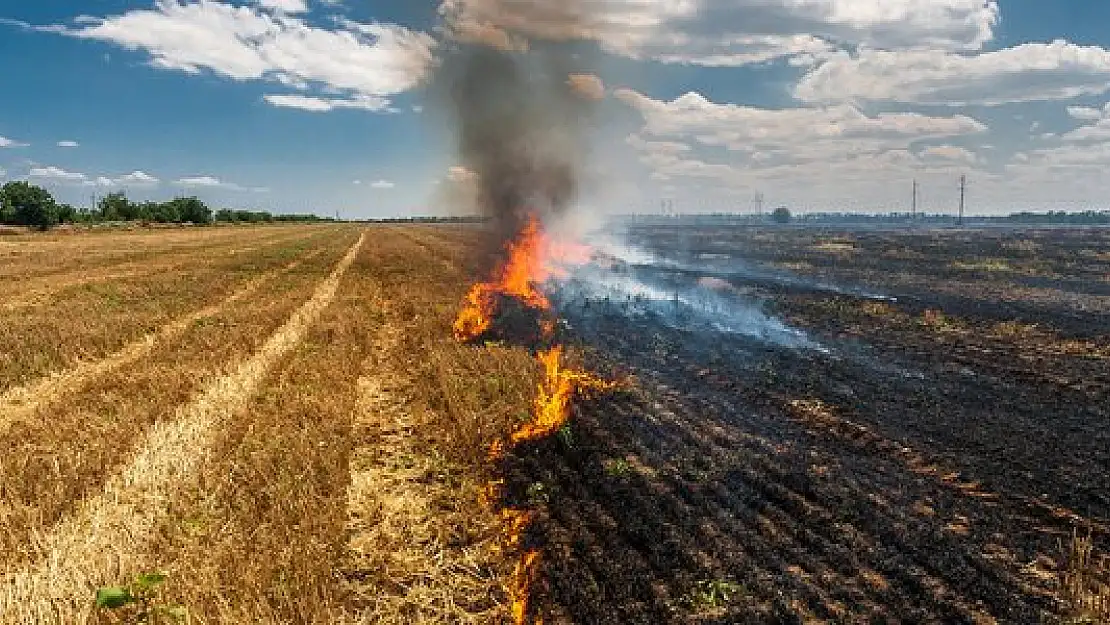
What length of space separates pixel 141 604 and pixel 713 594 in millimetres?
4627

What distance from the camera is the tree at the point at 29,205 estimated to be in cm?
8269

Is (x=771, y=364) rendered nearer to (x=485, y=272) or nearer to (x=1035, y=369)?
(x=1035, y=369)

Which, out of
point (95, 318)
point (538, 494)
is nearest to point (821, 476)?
point (538, 494)

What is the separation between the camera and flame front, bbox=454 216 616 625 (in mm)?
6495

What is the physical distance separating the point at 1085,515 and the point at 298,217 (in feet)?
655

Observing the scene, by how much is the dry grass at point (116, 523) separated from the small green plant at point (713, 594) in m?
4.75

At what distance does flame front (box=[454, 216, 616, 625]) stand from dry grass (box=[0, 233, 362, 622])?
11.1 feet

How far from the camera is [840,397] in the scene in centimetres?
1260

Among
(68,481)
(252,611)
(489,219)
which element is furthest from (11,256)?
(252,611)

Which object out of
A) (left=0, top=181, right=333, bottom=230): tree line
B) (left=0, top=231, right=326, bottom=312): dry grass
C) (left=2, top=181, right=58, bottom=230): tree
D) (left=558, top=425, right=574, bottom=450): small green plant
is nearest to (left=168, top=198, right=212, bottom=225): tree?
(left=0, top=181, right=333, bottom=230): tree line

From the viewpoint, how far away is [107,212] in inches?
4599

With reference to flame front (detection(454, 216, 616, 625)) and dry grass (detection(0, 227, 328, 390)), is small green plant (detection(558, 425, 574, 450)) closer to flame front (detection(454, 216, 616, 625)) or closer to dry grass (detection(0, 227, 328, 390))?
flame front (detection(454, 216, 616, 625))

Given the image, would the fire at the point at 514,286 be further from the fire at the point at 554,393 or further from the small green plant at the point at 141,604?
the small green plant at the point at 141,604

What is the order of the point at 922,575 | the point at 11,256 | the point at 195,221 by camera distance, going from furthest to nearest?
1. the point at 195,221
2. the point at 11,256
3. the point at 922,575
